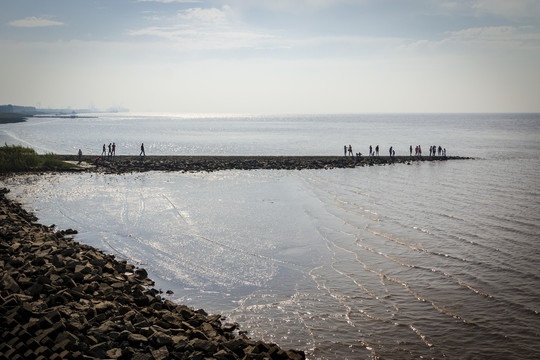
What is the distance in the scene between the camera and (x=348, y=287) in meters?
17.1

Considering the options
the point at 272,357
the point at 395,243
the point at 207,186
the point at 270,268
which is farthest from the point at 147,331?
the point at 207,186

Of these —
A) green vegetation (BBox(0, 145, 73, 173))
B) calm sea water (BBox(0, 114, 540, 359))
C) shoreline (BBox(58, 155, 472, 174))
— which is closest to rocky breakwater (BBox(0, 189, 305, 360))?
calm sea water (BBox(0, 114, 540, 359))

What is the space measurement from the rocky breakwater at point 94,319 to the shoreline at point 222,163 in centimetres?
3951

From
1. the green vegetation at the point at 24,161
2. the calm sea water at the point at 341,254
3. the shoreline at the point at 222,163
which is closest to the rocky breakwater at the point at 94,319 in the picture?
the calm sea water at the point at 341,254

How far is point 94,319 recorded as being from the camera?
11.9 m

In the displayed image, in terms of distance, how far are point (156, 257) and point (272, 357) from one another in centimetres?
1131

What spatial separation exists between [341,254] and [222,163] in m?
41.8

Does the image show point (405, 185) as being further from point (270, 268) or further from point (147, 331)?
point (147, 331)

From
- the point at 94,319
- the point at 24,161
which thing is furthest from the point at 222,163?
the point at 94,319

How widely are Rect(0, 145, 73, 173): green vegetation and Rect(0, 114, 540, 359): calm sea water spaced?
8.00m

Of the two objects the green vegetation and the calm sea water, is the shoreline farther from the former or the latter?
the calm sea water

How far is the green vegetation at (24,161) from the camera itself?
50094 millimetres

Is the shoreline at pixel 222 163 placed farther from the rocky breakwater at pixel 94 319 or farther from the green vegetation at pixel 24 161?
the rocky breakwater at pixel 94 319

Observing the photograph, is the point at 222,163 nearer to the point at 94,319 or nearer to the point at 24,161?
the point at 24,161
